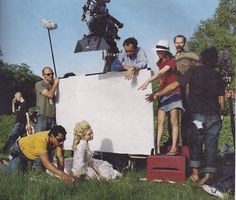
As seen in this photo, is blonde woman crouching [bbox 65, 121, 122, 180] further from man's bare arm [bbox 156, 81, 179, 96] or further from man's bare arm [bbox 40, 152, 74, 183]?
man's bare arm [bbox 156, 81, 179, 96]

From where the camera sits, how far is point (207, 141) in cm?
485

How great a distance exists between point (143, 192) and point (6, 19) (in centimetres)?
206

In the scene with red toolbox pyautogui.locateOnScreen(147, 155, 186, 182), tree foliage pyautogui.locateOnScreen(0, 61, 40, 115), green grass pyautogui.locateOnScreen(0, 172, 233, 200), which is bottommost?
green grass pyautogui.locateOnScreen(0, 172, 233, 200)

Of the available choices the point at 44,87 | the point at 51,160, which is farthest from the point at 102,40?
the point at 51,160

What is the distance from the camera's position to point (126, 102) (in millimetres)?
5121

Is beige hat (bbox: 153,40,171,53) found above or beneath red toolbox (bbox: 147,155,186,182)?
above

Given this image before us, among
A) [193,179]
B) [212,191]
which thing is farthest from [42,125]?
[212,191]

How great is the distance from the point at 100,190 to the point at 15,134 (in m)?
1.33

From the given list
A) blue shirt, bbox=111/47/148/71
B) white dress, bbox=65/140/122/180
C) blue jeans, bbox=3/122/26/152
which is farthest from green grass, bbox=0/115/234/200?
blue shirt, bbox=111/47/148/71

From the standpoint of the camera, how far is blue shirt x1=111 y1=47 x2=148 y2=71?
5.04 m

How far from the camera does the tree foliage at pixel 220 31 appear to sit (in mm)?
4695

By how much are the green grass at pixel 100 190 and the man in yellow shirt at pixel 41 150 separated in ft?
0.66

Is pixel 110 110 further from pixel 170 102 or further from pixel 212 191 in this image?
pixel 212 191

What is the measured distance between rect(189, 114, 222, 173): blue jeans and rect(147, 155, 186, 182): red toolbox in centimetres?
10
